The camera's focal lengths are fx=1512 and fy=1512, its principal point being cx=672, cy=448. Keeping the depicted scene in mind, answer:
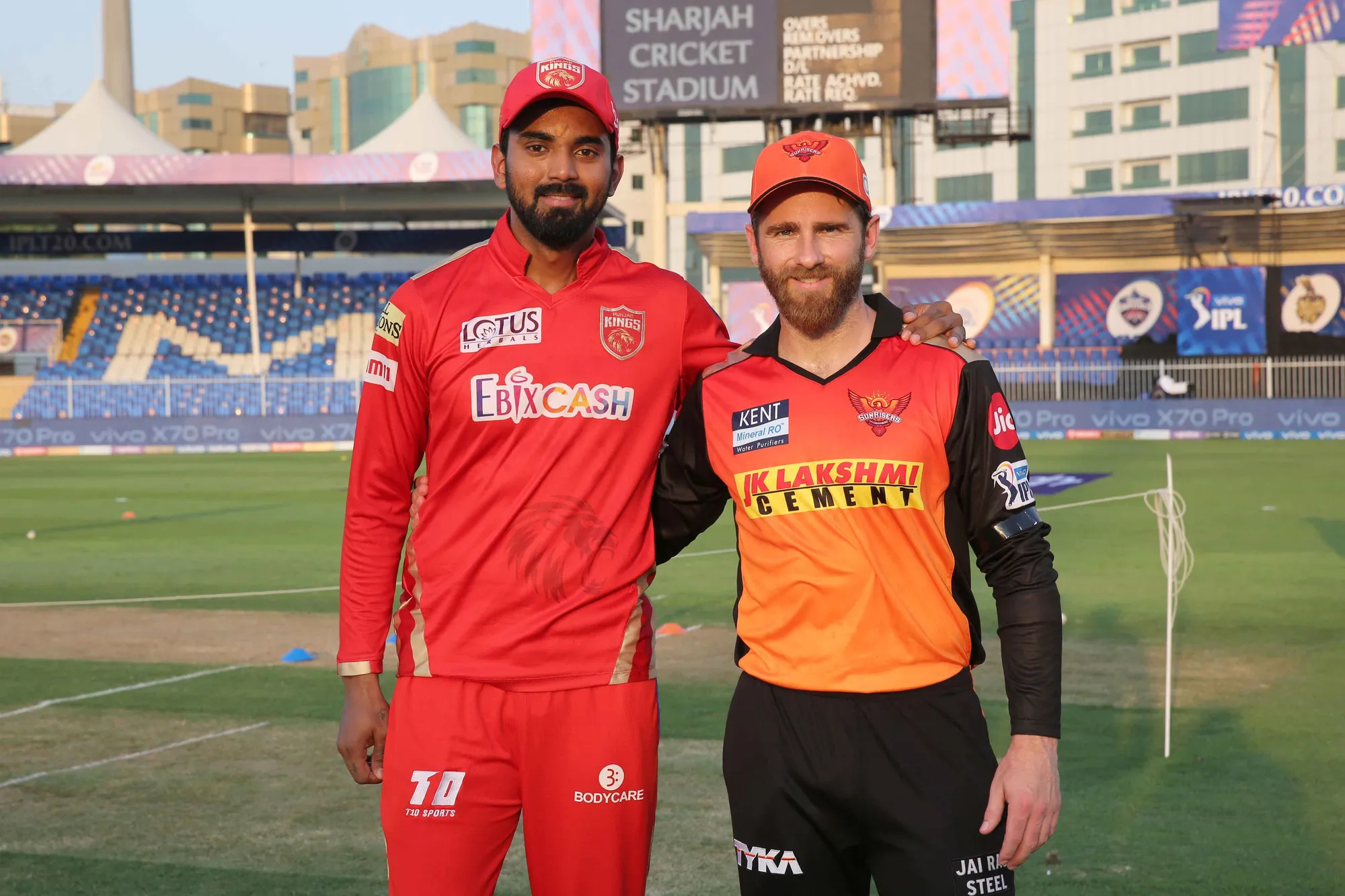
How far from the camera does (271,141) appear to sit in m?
116

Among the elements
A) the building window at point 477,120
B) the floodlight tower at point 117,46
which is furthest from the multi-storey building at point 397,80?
the floodlight tower at point 117,46

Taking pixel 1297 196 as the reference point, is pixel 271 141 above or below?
above

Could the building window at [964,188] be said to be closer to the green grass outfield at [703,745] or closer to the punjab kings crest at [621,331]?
the green grass outfield at [703,745]

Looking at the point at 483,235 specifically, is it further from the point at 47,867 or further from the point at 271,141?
the point at 271,141

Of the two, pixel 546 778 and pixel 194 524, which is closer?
pixel 546 778

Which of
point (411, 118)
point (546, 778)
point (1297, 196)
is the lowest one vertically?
point (546, 778)

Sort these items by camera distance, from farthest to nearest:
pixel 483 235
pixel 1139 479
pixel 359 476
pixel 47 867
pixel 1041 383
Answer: pixel 483 235 → pixel 1041 383 → pixel 1139 479 → pixel 47 867 → pixel 359 476

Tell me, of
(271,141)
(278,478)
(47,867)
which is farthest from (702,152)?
(47,867)

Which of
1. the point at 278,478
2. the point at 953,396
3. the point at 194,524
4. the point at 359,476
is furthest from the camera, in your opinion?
the point at 278,478

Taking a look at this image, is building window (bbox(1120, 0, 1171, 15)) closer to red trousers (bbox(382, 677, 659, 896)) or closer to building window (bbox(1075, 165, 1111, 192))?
building window (bbox(1075, 165, 1111, 192))

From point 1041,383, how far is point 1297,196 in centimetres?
753

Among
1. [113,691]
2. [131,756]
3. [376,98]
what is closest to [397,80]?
[376,98]

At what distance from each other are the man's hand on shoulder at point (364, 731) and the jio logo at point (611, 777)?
513mm

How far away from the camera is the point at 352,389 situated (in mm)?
37031
